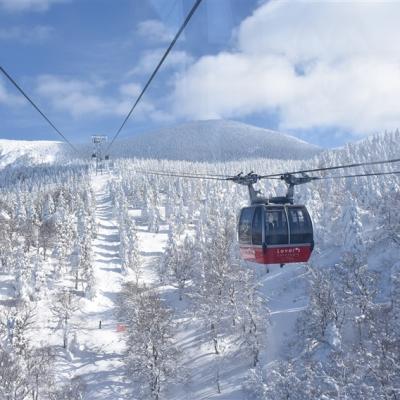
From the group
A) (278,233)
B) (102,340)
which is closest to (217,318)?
(102,340)

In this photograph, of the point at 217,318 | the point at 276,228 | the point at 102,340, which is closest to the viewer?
the point at 276,228

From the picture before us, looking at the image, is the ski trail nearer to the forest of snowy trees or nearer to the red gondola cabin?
the forest of snowy trees

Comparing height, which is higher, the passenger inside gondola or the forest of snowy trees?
the passenger inside gondola

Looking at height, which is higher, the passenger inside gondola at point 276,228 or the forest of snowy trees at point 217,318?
the passenger inside gondola at point 276,228

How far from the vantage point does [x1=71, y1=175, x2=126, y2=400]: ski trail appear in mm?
44500

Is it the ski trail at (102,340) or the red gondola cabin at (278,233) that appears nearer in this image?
the red gondola cabin at (278,233)

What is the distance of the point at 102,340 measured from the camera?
5588 centimetres

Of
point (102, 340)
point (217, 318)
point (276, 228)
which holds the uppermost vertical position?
point (276, 228)

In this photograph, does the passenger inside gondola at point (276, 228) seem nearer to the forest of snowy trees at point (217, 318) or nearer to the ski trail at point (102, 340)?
the forest of snowy trees at point (217, 318)

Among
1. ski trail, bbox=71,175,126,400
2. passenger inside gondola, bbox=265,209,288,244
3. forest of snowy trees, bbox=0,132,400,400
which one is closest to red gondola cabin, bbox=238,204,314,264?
passenger inside gondola, bbox=265,209,288,244

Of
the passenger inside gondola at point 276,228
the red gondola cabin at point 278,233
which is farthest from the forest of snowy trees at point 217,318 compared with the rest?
the passenger inside gondola at point 276,228

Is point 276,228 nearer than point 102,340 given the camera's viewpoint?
Yes

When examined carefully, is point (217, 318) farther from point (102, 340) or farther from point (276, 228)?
point (276, 228)

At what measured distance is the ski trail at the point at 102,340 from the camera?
146 ft
